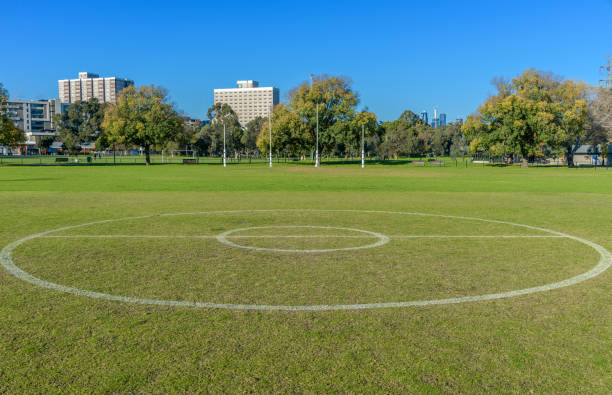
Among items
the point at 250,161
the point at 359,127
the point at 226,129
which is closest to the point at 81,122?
the point at 226,129

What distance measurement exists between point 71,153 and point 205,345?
168261mm

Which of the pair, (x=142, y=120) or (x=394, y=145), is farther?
(x=394, y=145)

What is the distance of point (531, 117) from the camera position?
224 ft

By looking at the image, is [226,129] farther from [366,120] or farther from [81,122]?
[366,120]

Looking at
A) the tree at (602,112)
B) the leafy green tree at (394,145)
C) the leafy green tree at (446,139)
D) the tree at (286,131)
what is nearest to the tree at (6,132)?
the tree at (286,131)

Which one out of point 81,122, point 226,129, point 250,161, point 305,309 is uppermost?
point 81,122

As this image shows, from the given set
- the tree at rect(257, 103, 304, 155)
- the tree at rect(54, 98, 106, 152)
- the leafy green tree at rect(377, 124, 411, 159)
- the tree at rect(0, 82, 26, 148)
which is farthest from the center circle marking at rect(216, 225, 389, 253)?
the tree at rect(54, 98, 106, 152)

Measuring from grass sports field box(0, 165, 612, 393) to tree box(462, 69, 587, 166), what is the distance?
202ft

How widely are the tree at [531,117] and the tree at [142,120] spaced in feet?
150

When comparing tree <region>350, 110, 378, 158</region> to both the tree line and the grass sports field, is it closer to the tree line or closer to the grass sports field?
the tree line

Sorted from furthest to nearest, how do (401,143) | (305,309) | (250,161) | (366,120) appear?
(401,143), (250,161), (366,120), (305,309)

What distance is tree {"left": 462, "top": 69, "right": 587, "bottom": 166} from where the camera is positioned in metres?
67.3

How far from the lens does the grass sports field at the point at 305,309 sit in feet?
13.0

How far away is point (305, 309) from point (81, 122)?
16678 centimetres
